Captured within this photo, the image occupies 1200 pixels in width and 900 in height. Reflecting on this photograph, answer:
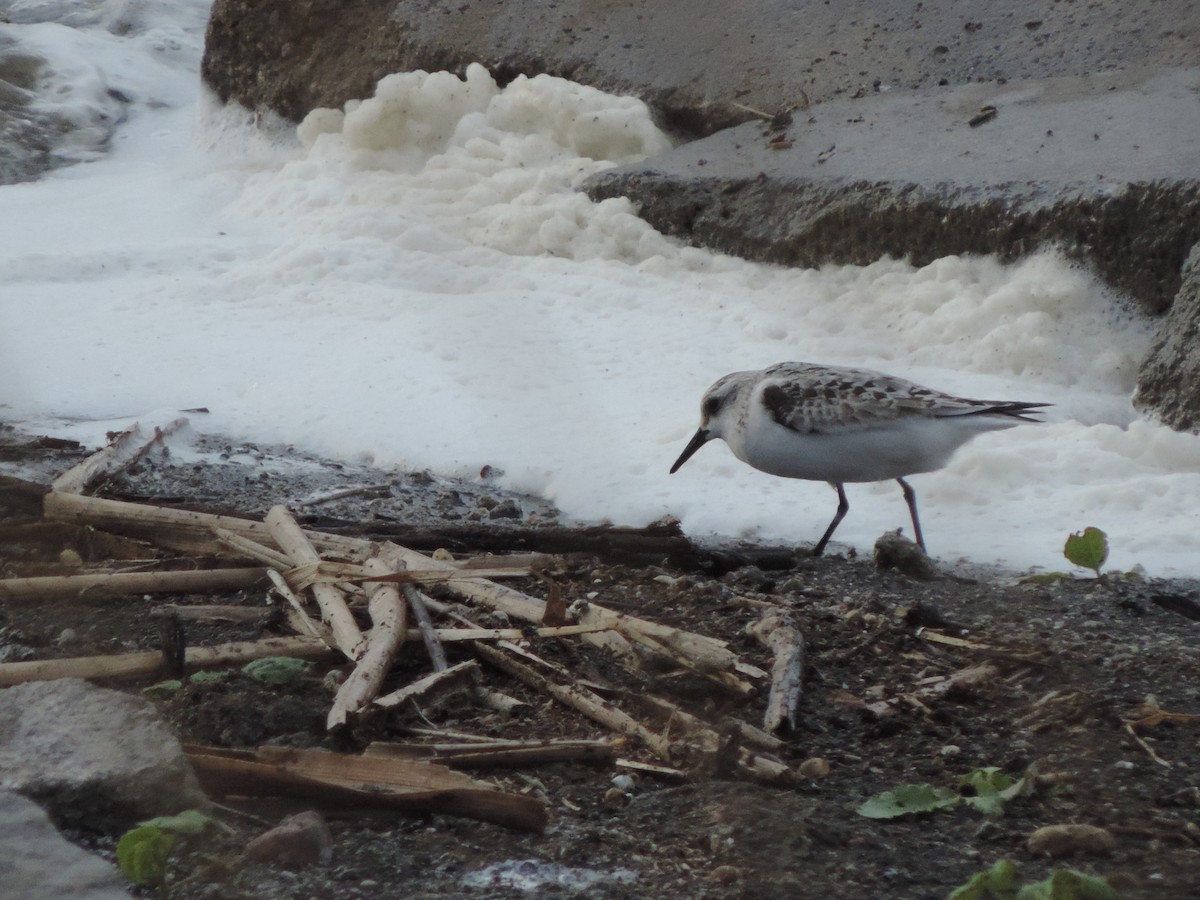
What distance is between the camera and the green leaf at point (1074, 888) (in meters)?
1.88

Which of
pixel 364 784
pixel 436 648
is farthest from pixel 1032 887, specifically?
pixel 436 648

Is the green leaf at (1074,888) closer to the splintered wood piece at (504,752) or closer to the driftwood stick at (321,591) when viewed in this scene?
the splintered wood piece at (504,752)

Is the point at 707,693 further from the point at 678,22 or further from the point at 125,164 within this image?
the point at 125,164

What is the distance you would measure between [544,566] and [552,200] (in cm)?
395

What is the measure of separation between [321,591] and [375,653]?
40 cm

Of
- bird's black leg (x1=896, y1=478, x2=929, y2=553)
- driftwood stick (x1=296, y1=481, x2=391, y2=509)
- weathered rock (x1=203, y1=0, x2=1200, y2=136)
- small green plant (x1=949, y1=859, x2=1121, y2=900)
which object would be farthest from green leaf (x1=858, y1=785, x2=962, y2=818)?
weathered rock (x1=203, y1=0, x2=1200, y2=136)

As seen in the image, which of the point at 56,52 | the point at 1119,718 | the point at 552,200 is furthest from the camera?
the point at 56,52

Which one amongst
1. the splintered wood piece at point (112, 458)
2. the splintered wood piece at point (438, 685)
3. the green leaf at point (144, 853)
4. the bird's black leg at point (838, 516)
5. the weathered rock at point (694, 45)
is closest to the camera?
the green leaf at point (144, 853)

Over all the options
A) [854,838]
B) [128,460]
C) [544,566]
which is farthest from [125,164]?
[854,838]

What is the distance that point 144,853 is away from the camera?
78.6 inches

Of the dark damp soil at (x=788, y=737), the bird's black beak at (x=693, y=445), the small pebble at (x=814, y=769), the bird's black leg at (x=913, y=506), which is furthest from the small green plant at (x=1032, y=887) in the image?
the bird's black beak at (x=693, y=445)

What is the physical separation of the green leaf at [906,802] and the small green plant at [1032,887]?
10.9 inches

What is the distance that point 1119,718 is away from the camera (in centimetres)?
266

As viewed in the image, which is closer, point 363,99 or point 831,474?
A: point 831,474
